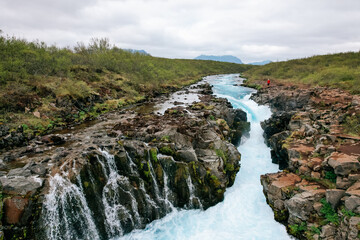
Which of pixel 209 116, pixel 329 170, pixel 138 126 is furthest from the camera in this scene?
pixel 209 116

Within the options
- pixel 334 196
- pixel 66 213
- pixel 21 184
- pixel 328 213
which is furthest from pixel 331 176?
pixel 21 184

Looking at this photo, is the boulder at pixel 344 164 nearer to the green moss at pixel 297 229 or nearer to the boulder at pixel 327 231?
the boulder at pixel 327 231

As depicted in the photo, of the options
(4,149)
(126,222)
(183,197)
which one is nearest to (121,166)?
(126,222)

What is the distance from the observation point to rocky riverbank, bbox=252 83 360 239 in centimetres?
941

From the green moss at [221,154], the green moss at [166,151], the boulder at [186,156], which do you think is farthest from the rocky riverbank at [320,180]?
the green moss at [166,151]

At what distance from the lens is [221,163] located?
589 inches

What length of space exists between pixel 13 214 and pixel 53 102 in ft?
63.4

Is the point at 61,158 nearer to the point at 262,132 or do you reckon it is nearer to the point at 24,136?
the point at 24,136

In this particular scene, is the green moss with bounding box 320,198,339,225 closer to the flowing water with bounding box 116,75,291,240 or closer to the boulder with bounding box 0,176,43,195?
the flowing water with bounding box 116,75,291,240

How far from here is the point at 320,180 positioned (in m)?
11.4

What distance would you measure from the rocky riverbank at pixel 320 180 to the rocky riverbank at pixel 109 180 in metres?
4.29

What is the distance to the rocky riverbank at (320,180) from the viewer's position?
9406 mm

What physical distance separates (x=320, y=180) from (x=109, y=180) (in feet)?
41.6

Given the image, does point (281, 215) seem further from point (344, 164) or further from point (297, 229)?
point (344, 164)
